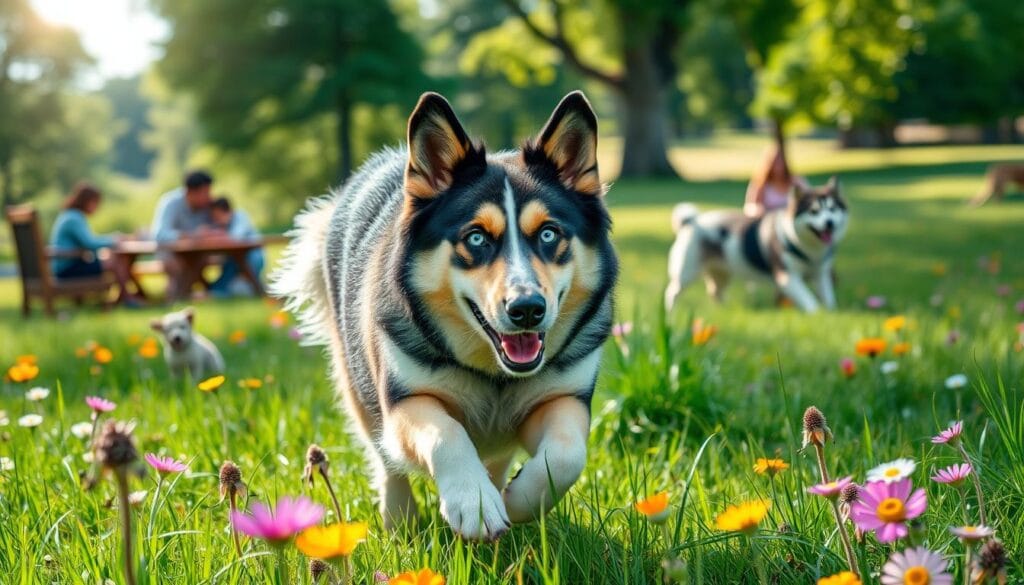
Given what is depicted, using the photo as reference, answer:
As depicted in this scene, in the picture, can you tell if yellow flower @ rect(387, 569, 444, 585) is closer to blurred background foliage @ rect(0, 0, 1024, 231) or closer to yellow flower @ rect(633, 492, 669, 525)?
yellow flower @ rect(633, 492, 669, 525)

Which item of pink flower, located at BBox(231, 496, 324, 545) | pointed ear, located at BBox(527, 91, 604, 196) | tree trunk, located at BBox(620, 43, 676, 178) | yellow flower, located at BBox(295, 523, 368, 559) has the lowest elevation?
tree trunk, located at BBox(620, 43, 676, 178)

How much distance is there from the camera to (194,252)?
1198 cm

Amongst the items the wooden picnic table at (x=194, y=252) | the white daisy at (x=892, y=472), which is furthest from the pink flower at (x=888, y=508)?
the wooden picnic table at (x=194, y=252)

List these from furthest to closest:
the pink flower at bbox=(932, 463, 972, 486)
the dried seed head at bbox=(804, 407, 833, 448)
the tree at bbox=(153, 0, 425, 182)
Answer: the tree at bbox=(153, 0, 425, 182) < the dried seed head at bbox=(804, 407, 833, 448) < the pink flower at bbox=(932, 463, 972, 486)

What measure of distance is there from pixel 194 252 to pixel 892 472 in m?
11.1

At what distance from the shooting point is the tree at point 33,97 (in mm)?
40625

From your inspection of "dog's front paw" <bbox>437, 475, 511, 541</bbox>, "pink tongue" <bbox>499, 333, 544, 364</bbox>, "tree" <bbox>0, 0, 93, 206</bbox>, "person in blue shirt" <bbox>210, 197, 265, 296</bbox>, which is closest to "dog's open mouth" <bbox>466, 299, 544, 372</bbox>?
"pink tongue" <bbox>499, 333, 544, 364</bbox>

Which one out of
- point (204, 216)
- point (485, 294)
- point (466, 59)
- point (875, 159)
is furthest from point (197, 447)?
point (875, 159)

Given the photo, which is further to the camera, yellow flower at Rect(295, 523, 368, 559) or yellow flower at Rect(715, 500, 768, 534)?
yellow flower at Rect(715, 500, 768, 534)

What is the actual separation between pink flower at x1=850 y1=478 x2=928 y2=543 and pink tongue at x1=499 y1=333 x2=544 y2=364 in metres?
1.11

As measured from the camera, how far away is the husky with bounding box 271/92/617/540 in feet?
8.64

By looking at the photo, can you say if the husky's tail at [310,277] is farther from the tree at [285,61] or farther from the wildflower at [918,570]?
the tree at [285,61]

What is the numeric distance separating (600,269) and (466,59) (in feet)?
131

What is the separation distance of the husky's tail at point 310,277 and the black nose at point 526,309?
5.79 feet
